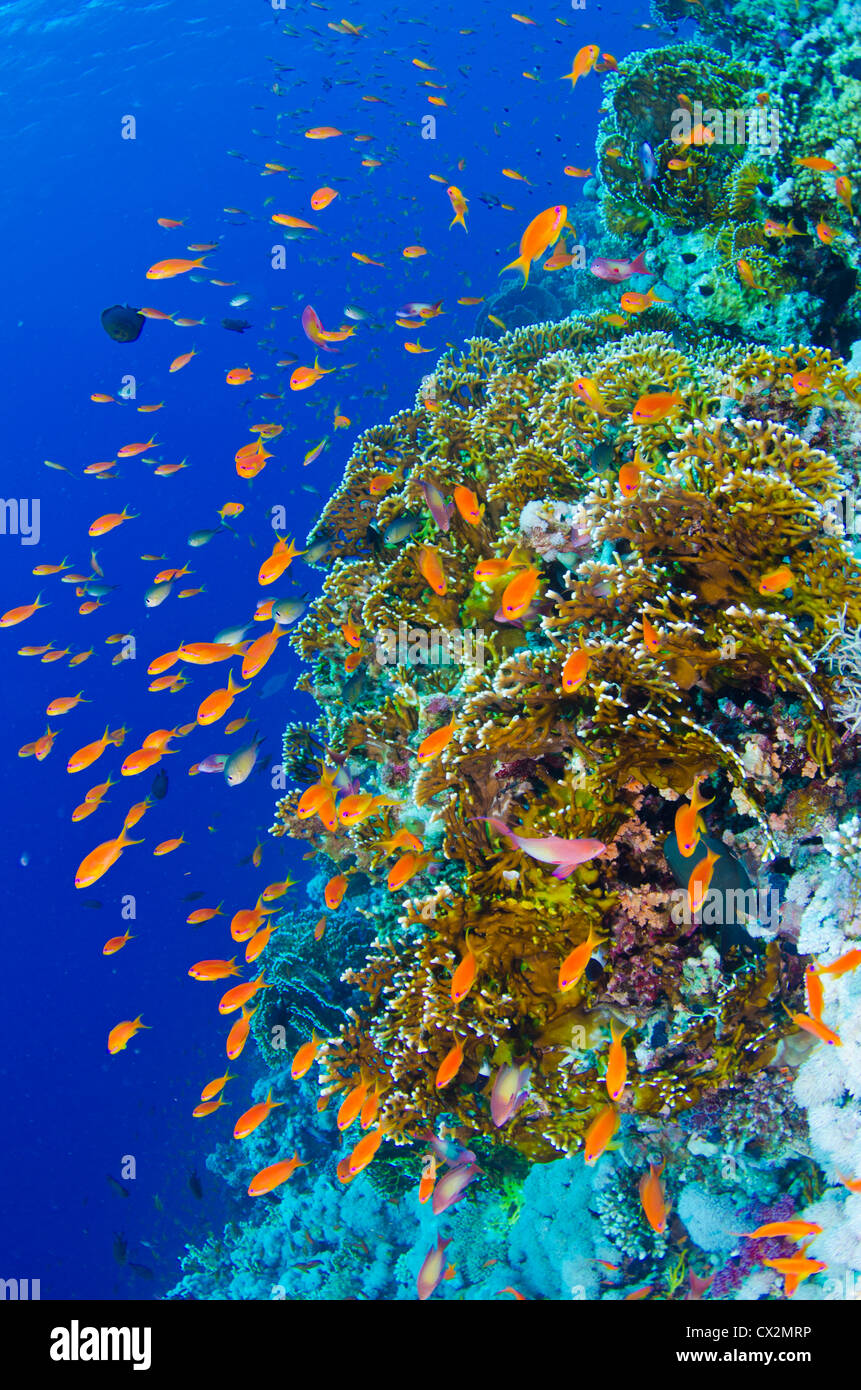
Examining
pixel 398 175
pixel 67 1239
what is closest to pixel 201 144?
pixel 398 175

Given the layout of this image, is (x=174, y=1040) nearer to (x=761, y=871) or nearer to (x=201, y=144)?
(x=761, y=871)

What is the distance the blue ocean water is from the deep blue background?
268 mm

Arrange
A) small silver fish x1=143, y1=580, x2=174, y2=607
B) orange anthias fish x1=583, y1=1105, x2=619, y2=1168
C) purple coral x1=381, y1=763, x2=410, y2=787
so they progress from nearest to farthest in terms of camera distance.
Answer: orange anthias fish x1=583, y1=1105, x2=619, y2=1168 < purple coral x1=381, y1=763, x2=410, y2=787 < small silver fish x1=143, y1=580, x2=174, y2=607

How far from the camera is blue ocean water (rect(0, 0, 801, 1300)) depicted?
34594 millimetres

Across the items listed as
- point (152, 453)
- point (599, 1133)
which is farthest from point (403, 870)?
point (152, 453)

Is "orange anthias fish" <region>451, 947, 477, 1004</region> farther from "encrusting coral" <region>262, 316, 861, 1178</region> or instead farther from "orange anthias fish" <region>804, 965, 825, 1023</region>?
"orange anthias fish" <region>804, 965, 825, 1023</region>

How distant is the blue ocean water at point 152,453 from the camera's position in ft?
113

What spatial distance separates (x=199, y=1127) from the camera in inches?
965

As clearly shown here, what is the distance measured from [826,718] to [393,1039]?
313 cm

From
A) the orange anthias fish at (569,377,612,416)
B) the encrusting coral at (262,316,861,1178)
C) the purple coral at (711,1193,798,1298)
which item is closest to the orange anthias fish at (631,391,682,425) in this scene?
the encrusting coral at (262,316,861,1178)

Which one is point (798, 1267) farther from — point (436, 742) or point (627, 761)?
point (436, 742)

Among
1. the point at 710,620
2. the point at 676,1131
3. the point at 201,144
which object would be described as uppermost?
the point at 201,144
